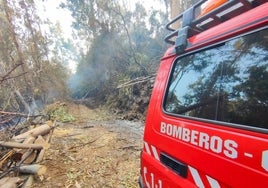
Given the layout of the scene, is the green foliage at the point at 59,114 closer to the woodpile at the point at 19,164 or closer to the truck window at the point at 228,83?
the woodpile at the point at 19,164

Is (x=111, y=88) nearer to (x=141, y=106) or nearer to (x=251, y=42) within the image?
(x=141, y=106)

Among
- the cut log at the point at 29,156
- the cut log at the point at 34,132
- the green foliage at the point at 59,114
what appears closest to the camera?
the cut log at the point at 29,156

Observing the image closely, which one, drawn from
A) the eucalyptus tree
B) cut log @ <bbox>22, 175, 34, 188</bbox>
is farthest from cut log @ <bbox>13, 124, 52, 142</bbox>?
the eucalyptus tree

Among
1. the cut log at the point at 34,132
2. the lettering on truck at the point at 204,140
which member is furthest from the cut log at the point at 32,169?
the lettering on truck at the point at 204,140

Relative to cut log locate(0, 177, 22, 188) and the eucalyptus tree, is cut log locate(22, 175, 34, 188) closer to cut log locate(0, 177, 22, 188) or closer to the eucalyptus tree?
cut log locate(0, 177, 22, 188)

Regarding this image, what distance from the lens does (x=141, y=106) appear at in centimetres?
1189

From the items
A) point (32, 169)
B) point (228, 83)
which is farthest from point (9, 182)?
point (228, 83)

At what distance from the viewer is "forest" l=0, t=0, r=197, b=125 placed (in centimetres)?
1350

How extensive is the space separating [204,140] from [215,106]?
8.8 inches

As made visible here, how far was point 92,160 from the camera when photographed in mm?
5641

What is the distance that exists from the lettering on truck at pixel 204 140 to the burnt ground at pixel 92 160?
2822 millimetres

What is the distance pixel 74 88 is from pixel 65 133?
54.9ft

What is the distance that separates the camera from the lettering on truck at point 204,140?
53.0 inches

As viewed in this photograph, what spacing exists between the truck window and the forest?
977 centimetres
